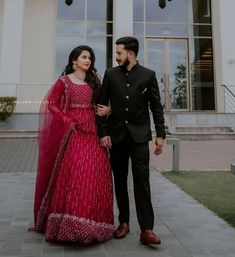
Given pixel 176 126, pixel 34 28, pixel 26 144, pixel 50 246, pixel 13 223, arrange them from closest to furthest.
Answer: pixel 50 246 → pixel 13 223 → pixel 26 144 → pixel 176 126 → pixel 34 28

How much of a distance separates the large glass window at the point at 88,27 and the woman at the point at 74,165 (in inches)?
583

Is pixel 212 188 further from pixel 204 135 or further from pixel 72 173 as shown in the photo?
pixel 204 135

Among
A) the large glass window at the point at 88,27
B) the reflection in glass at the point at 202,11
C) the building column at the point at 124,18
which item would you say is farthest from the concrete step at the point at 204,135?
the reflection in glass at the point at 202,11

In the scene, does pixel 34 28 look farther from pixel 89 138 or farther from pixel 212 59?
pixel 89 138

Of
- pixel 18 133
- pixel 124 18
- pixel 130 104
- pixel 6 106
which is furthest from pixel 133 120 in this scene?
pixel 124 18

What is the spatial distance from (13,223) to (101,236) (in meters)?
1.25

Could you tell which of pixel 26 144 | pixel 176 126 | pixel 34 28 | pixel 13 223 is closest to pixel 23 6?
pixel 34 28

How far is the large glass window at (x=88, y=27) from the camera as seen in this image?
739 inches

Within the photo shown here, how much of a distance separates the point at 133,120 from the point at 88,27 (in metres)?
15.8

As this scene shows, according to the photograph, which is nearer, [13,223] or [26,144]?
[13,223]

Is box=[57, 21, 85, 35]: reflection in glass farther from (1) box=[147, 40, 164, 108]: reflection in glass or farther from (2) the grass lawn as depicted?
(2) the grass lawn

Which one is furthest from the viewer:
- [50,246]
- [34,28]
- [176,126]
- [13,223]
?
[34,28]

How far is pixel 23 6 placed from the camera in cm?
1680

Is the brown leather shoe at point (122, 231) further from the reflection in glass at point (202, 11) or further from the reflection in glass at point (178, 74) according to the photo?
the reflection in glass at point (202, 11)
